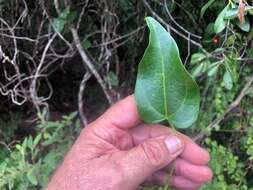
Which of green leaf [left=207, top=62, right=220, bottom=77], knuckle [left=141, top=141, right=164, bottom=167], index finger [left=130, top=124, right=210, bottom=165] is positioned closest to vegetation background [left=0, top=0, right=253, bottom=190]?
green leaf [left=207, top=62, right=220, bottom=77]

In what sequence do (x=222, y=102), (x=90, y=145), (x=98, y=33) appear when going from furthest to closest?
(x=98, y=33)
(x=222, y=102)
(x=90, y=145)

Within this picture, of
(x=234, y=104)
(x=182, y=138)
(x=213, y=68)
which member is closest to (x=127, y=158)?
(x=182, y=138)

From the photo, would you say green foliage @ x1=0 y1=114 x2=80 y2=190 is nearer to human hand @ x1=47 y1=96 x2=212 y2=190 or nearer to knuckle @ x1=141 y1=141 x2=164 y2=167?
human hand @ x1=47 y1=96 x2=212 y2=190

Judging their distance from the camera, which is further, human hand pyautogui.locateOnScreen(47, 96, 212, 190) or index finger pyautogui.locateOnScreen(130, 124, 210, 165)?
index finger pyautogui.locateOnScreen(130, 124, 210, 165)

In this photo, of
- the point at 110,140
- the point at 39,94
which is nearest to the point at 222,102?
the point at 110,140

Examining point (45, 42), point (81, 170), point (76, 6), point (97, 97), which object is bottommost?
point (97, 97)

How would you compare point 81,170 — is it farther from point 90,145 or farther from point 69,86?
point 69,86

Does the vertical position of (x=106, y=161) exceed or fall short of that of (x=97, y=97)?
it exceeds it
